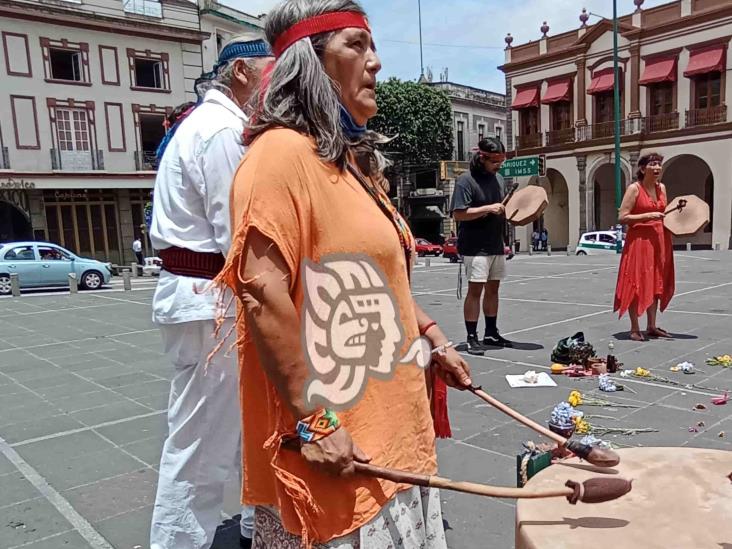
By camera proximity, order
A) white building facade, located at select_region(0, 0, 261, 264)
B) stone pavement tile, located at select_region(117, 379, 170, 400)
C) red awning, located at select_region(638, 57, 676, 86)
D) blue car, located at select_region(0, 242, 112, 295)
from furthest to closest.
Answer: red awning, located at select_region(638, 57, 676, 86) → white building facade, located at select_region(0, 0, 261, 264) → blue car, located at select_region(0, 242, 112, 295) → stone pavement tile, located at select_region(117, 379, 170, 400)

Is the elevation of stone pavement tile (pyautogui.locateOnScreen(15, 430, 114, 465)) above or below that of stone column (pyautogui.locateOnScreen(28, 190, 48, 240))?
below

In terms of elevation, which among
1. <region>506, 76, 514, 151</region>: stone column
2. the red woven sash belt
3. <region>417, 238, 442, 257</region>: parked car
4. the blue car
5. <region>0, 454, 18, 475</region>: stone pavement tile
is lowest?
<region>417, 238, 442, 257</region>: parked car

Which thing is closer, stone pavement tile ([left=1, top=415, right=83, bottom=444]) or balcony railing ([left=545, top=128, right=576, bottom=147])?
stone pavement tile ([left=1, top=415, right=83, bottom=444])

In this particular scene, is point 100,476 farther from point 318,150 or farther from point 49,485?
point 318,150

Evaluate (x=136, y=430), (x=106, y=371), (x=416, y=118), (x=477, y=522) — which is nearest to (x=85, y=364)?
(x=106, y=371)

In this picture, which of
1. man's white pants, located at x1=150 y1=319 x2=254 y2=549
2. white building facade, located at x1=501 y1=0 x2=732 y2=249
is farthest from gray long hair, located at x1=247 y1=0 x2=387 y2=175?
white building facade, located at x1=501 y1=0 x2=732 y2=249

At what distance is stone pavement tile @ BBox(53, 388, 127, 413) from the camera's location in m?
4.51

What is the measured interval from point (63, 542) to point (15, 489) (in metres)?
0.75

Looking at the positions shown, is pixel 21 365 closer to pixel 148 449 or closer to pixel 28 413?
pixel 28 413

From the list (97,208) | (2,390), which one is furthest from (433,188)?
(2,390)

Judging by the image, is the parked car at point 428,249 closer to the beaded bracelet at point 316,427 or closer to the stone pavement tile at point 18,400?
the stone pavement tile at point 18,400

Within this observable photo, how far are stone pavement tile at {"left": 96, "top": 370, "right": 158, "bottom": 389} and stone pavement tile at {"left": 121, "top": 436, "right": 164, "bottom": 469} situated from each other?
151cm

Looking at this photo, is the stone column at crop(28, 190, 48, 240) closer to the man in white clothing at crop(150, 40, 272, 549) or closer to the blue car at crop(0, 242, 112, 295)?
the blue car at crop(0, 242, 112, 295)

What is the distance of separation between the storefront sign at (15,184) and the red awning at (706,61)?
28163 millimetres
